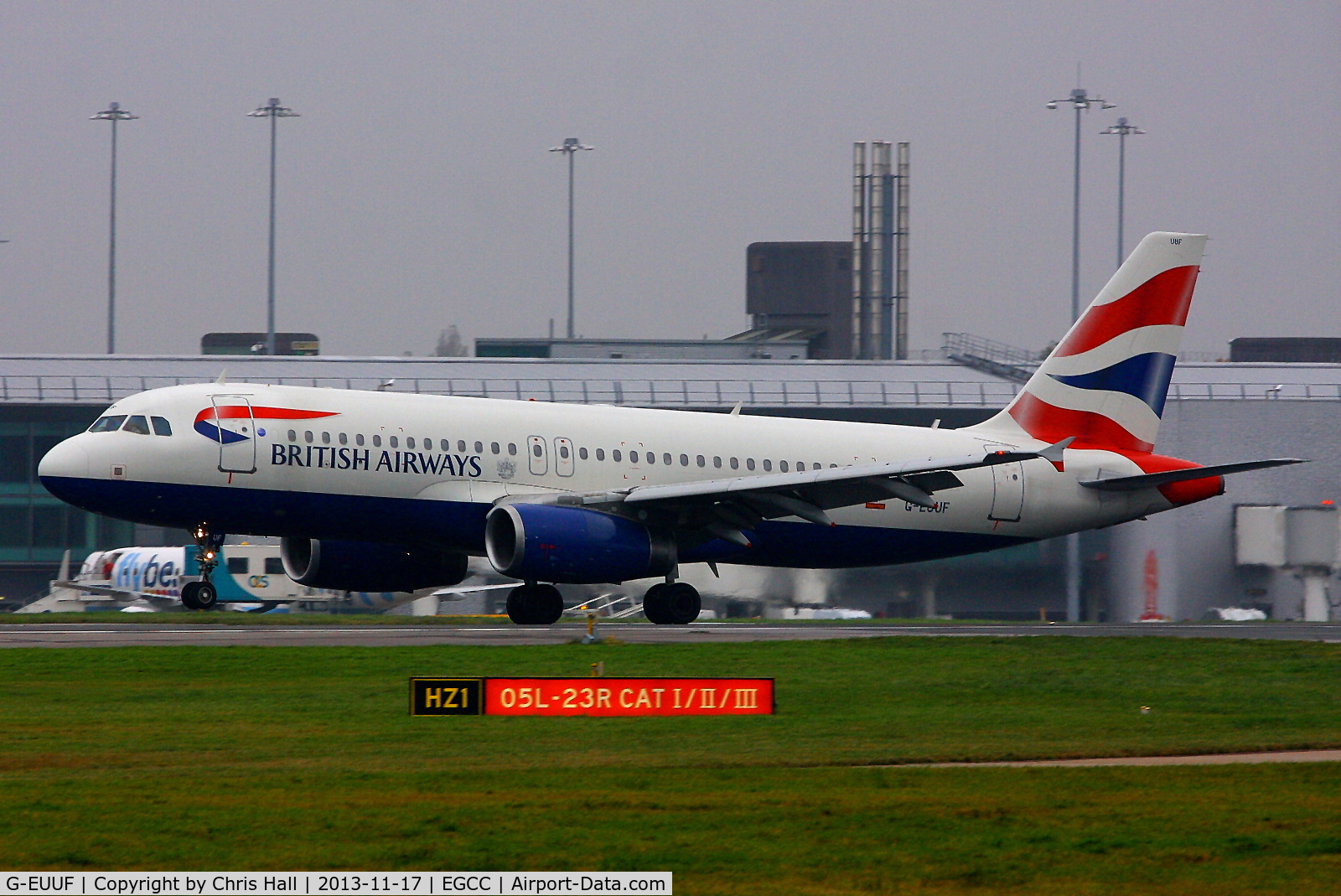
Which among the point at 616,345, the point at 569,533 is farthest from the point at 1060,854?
the point at 616,345

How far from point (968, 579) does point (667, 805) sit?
40.1 meters

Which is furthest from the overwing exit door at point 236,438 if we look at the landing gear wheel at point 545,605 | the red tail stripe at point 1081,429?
the red tail stripe at point 1081,429

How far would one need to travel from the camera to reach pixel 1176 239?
121 feet

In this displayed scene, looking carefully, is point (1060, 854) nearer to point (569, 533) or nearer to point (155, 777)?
point (155, 777)

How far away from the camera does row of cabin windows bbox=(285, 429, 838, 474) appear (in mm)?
29781

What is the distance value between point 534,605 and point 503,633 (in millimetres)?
2095

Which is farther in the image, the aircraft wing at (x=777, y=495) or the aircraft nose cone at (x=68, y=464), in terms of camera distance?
the aircraft wing at (x=777, y=495)

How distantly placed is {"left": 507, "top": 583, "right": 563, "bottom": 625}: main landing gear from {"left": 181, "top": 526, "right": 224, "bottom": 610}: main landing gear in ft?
18.6

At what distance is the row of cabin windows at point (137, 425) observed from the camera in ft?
96.7

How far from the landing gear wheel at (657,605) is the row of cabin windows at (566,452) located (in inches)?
99.2

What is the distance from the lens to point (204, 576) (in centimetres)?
3062

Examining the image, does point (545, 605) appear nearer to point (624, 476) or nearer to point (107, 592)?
point (624, 476)
